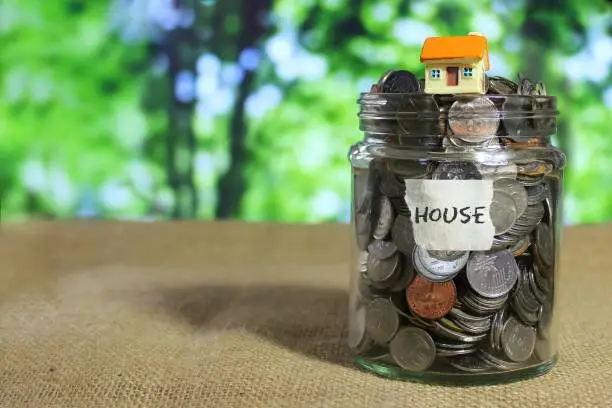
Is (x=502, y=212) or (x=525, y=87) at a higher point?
(x=525, y=87)

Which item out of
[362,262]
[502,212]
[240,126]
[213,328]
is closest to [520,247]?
[502,212]

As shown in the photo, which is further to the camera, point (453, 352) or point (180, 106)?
point (180, 106)

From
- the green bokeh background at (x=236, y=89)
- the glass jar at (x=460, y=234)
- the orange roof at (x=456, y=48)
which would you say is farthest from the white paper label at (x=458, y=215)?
the green bokeh background at (x=236, y=89)

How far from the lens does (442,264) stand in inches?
26.7

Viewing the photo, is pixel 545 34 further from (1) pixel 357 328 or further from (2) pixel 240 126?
(1) pixel 357 328

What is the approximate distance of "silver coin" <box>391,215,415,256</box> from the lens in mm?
693

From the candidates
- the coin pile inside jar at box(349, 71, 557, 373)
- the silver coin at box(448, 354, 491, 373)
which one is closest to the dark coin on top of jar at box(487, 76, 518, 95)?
the coin pile inside jar at box(349, 71, 557, 373)

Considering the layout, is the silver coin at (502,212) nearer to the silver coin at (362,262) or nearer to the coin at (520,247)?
the coin at (520,247)

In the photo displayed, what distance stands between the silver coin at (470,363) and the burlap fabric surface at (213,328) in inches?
0.7

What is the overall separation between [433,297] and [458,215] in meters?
0.07

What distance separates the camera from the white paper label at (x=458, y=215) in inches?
26.6

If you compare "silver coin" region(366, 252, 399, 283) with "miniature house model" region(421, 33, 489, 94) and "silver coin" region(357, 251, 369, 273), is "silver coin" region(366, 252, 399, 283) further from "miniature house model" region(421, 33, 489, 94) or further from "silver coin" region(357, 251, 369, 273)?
"miniature house model" region(421, 33, 489, 94)

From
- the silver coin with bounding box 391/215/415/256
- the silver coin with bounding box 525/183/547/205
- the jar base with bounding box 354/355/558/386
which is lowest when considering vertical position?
the jar base with bounding box 354/355/558/386

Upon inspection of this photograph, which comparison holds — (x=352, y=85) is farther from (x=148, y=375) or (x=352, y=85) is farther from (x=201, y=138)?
(x=148, y=375)
